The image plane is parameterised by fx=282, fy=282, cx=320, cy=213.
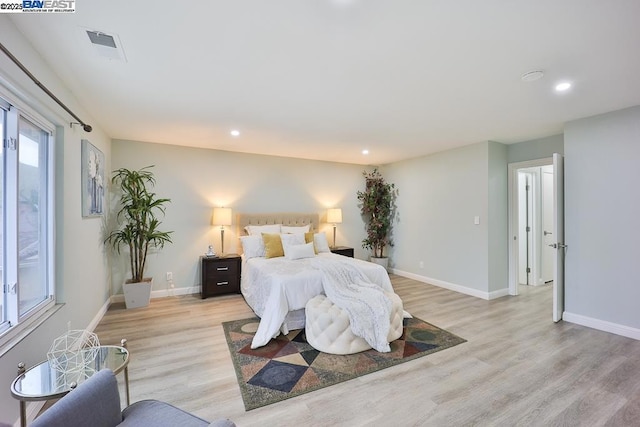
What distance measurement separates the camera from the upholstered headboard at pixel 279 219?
509cm

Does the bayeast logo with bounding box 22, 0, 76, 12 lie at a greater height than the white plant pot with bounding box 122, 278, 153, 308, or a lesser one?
greater

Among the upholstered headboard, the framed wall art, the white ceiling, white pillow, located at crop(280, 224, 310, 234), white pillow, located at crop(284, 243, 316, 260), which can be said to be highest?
the white ceiling

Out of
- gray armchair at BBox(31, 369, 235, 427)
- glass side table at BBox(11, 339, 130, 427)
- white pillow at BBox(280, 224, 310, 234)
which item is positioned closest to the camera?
gray armchair at BBox(31, 369, 235, 427)

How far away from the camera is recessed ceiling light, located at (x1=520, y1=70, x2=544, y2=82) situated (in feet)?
7.38

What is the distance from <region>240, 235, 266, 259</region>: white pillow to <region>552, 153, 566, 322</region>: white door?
4.01 m

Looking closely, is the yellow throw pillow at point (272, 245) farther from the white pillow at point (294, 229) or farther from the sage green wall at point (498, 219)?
the sage green wall at point (498, 219)

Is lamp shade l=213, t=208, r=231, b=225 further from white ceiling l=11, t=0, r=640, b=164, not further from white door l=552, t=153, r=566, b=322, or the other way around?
white door l=552, t=153, r=566, b=322

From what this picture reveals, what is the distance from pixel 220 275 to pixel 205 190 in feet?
4.86

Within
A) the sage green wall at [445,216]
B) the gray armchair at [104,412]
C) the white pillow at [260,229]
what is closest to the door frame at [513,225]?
the sage green wall at [445,216]

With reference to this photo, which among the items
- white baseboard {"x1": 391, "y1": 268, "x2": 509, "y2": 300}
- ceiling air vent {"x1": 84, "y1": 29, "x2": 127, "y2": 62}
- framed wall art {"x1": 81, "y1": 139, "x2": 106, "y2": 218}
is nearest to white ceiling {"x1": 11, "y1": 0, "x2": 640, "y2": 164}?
ceiling air vent {"x1": 84, "y1": 29, "x2": 127, "y2": 62}

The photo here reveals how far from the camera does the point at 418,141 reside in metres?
4.43

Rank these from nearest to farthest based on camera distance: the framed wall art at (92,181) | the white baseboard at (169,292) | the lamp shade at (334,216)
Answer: the framed wall art at (92,181) → the white baseboard at (169,292) → the lamp shade at (334,216)

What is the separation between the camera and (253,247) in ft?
15.1

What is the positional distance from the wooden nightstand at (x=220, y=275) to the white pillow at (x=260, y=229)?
A: 1.58 feet
